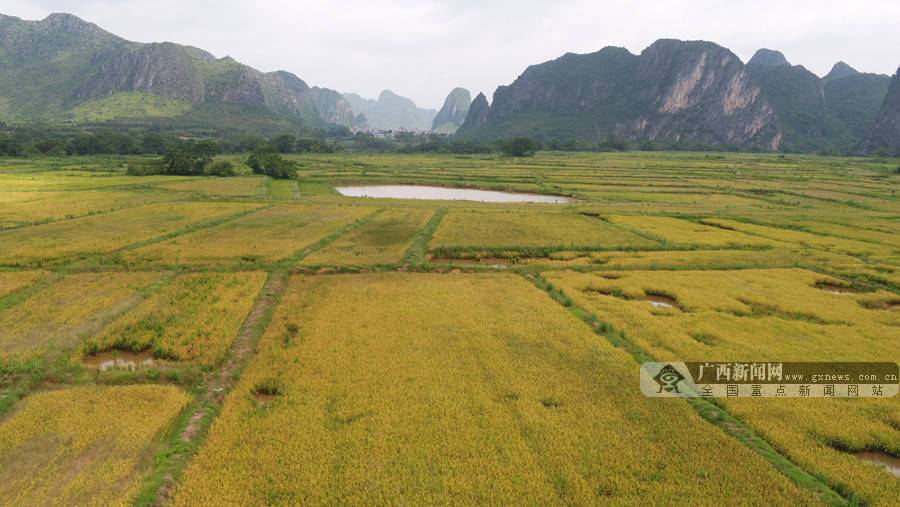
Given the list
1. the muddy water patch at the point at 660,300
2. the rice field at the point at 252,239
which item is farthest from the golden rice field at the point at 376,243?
the muddy water patch at the point at 660,300

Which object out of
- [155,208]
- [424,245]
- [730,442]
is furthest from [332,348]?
[155,208]

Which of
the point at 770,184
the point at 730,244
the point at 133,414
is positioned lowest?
the point at 133,414

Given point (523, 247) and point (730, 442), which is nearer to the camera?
point (730, 442)

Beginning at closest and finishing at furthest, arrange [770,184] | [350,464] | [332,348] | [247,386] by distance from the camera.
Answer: [350,464] < [247,386] < [332,348] < [770,184]

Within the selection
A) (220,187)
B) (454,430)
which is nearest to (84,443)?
(454,430)

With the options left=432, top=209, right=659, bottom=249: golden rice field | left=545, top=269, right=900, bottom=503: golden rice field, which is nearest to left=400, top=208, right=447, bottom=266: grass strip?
left=432, top=209, right=659, bottom=249: golden rice field

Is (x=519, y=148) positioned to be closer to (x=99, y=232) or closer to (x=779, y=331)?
(x=99, y=232)

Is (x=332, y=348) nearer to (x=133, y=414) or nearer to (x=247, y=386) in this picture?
(x=247, y=386)
